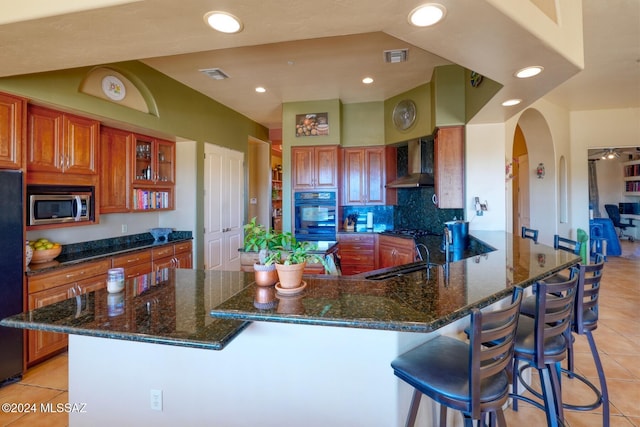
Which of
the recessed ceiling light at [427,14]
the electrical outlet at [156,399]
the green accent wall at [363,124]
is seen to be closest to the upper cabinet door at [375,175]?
the green accent wall at [363,124]

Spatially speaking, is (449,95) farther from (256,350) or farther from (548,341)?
(256,350)

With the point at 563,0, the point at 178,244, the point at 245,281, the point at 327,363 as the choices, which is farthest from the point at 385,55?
the point at 178,244

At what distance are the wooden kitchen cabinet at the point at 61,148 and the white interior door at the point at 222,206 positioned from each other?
172 centimetres

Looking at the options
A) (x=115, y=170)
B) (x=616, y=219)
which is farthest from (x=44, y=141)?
(x=616, y=219)

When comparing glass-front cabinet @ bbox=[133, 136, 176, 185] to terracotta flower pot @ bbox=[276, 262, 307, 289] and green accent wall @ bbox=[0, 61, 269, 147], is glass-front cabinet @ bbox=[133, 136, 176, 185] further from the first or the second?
terracotta flower pot @ bbox=[276, 262, 307, 289]

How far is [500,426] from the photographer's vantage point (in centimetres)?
129

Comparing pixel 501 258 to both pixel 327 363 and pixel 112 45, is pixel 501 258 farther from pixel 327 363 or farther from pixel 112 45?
pixel 112 45

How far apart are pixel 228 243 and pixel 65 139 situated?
3001 millimetres

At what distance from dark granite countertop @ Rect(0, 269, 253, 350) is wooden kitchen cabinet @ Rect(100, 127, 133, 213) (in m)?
2.16

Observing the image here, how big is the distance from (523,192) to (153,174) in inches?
261

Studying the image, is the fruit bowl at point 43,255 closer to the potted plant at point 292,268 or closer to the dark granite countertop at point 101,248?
the dark granite countertop at point 101,248

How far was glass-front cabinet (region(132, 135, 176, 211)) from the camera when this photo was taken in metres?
4.03

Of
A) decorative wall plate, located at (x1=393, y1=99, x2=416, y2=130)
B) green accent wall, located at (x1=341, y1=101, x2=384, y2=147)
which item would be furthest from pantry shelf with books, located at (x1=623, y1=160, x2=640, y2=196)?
green accent wall, located at (x1=341, y1=101, x2=384, y2=147)

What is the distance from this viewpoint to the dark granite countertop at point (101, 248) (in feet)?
9.22
